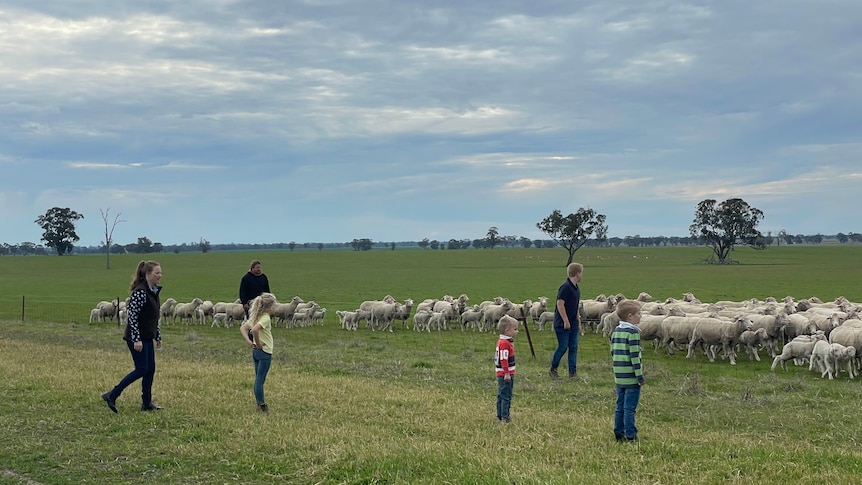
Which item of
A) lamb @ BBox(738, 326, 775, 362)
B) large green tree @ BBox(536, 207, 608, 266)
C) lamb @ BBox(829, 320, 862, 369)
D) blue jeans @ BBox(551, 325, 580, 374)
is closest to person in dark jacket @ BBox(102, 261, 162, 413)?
blue jeans @ BBox(551, 325, 580, 374)

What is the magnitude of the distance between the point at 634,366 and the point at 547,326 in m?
20.4

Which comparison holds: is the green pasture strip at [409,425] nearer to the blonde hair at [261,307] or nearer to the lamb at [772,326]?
the blonde hair at [261,307]

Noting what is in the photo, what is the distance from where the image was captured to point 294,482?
785 cm

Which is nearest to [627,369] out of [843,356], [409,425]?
[409,425]

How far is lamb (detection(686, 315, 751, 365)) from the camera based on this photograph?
18.9 meters

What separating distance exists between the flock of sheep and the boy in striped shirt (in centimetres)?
847

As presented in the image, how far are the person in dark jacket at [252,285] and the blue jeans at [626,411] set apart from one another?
358 inches

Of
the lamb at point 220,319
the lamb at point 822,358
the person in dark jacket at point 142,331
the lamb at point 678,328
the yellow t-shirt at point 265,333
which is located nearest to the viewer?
the yellow t-shirt at point 265,333

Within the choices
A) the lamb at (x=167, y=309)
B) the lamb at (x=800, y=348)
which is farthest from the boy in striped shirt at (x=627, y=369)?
the lamb at (x=167, y=309)

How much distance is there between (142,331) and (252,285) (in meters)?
5.06

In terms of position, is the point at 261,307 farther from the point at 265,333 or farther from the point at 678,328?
the point at 678,328

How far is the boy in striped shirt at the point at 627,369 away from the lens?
9039 mm

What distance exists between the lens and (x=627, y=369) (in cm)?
907

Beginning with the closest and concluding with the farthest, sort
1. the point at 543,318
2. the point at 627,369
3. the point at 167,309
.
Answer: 1. the point at 627,369
2. the point at 543,318
3. the point at 167,309
